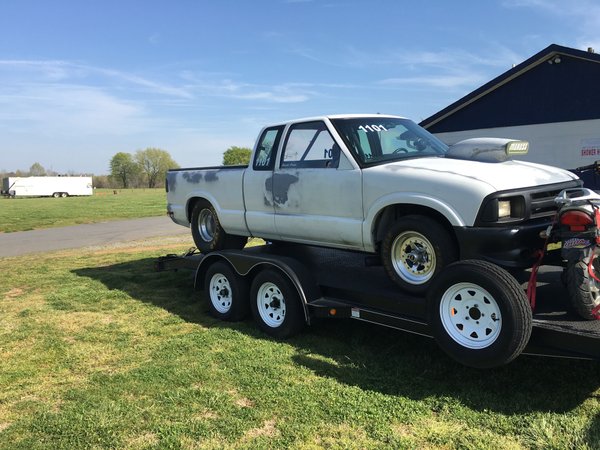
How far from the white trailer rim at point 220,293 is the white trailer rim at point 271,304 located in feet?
1.93

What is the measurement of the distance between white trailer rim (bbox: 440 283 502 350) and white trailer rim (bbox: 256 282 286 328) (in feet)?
6.64

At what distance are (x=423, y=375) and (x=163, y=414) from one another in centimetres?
215

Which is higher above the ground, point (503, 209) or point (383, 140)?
point (383, 140)

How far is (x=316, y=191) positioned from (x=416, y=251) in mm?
1294

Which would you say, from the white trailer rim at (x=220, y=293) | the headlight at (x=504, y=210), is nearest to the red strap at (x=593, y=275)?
the headlight at (x=504, y=210)

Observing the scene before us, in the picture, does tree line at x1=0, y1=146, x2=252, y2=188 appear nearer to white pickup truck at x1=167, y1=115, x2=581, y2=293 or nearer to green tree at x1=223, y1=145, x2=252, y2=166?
green tree at x1=223, y1=145, x2=252, y2=166

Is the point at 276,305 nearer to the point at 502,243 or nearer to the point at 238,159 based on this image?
the point at 502,243

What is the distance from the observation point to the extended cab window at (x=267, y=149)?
5.80 meters

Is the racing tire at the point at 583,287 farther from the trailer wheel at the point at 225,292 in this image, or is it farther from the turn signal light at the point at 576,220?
the trailer wheel at the point at 225,292

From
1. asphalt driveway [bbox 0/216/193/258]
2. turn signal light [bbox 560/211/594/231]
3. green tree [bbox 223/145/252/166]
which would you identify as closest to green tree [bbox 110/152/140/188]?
green tree [bbox 223/145/252/166]

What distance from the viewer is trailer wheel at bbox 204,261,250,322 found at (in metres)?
5.93

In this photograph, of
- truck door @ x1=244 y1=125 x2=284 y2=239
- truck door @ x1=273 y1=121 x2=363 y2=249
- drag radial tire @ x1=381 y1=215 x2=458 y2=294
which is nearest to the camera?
drag radial tire @ x1=381 y1=215 x2=458 y2=294

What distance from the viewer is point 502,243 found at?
384cm

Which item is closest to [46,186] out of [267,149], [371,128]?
[267,149]
